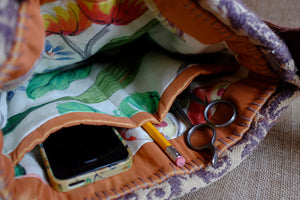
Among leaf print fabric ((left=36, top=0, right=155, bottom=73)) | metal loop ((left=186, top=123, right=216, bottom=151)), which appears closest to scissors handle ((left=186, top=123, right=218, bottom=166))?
metal loop ((left=186, top=123, right=216, bottom=151))

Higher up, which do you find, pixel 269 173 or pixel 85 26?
pixel 85 26

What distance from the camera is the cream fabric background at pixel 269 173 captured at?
31 cm

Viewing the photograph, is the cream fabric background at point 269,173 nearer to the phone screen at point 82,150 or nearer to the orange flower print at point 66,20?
the phone screen at point 82,150

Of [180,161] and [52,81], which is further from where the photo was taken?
[52,81]

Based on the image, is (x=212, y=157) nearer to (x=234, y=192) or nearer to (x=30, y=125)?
(x=234, y=192)

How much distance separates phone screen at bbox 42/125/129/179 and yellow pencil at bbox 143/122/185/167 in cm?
4

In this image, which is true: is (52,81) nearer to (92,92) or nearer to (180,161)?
(92,92)

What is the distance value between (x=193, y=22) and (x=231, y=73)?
14cm

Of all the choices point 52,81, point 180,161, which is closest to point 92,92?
point 52,81

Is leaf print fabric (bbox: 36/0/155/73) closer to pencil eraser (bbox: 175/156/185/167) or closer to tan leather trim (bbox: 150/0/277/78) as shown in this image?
tan leather trim (bbox: 150/0/277/78)

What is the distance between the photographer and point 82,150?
30 cm

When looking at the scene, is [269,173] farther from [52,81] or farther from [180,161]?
[52,81]

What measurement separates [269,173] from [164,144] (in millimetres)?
130

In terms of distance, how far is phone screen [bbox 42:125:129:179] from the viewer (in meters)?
0.28
